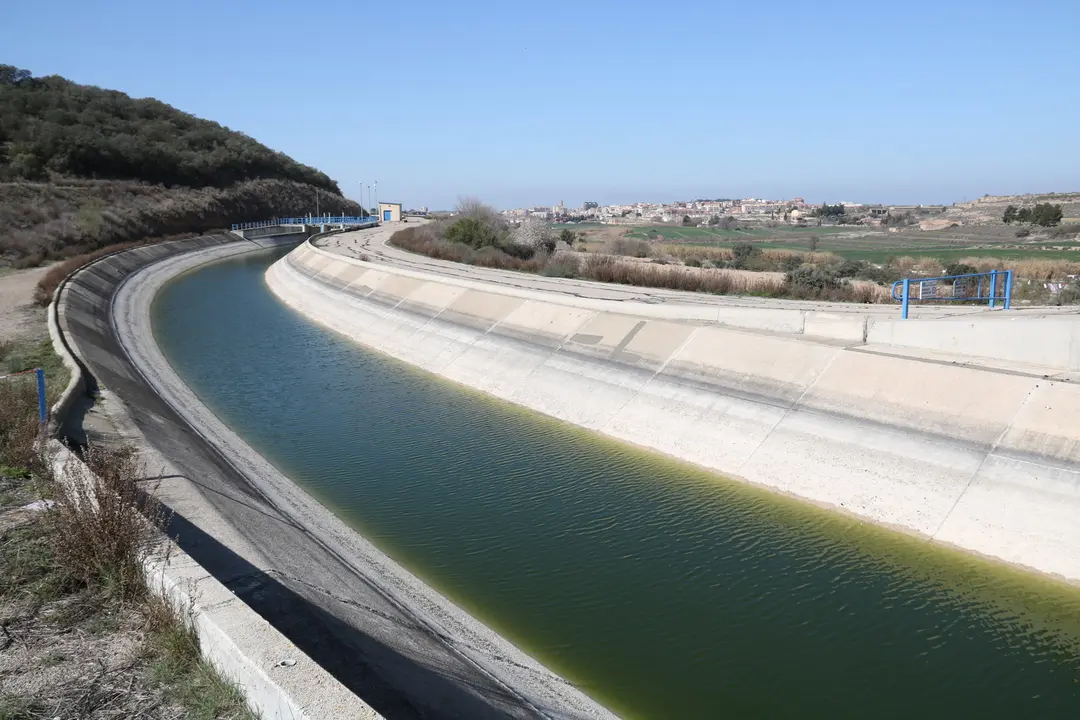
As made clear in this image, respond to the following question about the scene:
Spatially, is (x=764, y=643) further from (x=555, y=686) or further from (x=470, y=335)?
(x=470, y=335)

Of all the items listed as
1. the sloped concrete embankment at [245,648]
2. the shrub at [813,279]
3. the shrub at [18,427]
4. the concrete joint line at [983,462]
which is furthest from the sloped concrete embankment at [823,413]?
the shrub at [18,427]

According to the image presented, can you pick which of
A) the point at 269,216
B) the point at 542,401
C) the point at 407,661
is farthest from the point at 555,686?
the point at 269,216

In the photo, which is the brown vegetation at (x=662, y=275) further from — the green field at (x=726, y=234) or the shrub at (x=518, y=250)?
the green field at (x=726, y=234)

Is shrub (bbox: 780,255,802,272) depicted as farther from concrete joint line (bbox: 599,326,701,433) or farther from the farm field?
concrete joint line (bbox: 599,326,701,433)

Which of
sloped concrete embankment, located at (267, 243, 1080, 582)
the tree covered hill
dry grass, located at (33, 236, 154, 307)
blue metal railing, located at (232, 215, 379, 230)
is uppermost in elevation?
the tree covered hill

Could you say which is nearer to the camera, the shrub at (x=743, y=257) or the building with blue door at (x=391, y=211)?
the shrub at (x=743, y=257)

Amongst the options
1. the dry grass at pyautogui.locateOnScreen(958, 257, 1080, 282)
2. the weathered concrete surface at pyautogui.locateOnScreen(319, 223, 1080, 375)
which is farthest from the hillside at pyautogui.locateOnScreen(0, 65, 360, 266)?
the dry grass at pyautogui.locateOnScreen(958, 257, 1080, 282)
